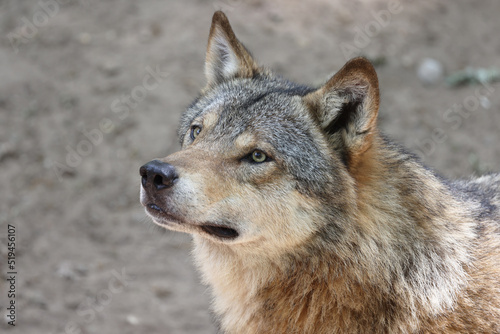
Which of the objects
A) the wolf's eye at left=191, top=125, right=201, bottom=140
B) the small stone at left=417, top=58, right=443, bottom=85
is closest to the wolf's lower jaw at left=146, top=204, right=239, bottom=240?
the wolf's eye at left=191, top=125, right=201, bottom=140

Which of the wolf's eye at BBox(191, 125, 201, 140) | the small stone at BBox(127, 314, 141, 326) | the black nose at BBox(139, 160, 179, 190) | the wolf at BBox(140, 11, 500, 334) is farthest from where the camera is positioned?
the small stone at BBox(127, 314, 141, 326)

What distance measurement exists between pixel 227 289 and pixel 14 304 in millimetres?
3126

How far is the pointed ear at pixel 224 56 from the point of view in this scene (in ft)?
14.2

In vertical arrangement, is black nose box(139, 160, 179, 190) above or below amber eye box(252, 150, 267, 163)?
below

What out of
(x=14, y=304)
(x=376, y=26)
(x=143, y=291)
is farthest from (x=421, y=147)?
(x=14, y=304)

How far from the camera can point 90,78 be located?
345 inches

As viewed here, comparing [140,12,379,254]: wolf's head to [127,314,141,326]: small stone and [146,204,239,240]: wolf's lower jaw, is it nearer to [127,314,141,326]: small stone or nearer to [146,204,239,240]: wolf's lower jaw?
[146,204,239,240]: wolf's lower jaw

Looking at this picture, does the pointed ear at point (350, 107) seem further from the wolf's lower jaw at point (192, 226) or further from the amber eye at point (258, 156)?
the wolf's lower jaw at point (192, 226)

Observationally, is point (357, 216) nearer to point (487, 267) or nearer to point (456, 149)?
point (487, 267)

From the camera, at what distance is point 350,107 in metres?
3.44

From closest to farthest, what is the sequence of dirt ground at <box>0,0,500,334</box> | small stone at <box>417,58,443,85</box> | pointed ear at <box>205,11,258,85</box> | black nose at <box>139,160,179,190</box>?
black nose at <box>139,160,179,190</box>, pointed ear at <box>205,11,258,85</box>, dirt ground at <box>0,0,500,334</box>, small stone at <box>417,58,443,85</box>

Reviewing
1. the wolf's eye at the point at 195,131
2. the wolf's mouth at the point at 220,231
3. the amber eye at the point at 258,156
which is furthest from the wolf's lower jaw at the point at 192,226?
the wolf's eye at the point at 195,131

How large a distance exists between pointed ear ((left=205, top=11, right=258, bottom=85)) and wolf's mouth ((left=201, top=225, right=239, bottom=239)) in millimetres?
→ 1550

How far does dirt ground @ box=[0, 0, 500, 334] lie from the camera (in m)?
6.14
